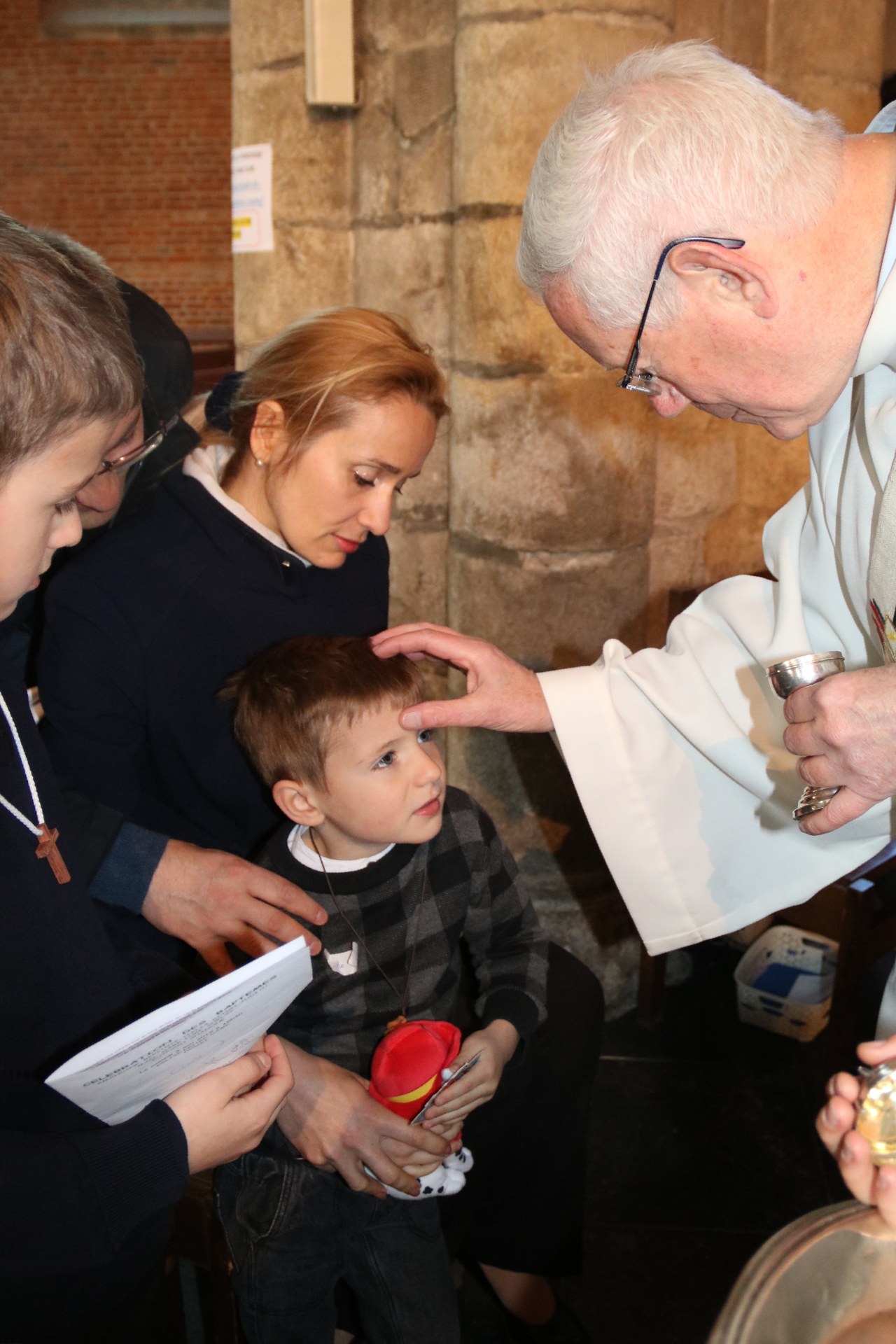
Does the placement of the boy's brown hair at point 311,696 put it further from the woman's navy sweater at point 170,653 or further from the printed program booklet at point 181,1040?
the printed program booklet at point 181,1040

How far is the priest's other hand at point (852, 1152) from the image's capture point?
42.1 inches

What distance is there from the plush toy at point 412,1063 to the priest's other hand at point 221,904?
0.21 meters

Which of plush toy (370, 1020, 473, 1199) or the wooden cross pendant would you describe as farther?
plush toy (370, 1020, 473, 1199)

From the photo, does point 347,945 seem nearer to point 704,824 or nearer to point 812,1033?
point 704,824

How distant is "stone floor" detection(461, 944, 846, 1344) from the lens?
8.26 ft

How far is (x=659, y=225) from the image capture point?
145 cm

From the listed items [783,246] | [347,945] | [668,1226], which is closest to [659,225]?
[783,246]

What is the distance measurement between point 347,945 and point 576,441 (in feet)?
5.13

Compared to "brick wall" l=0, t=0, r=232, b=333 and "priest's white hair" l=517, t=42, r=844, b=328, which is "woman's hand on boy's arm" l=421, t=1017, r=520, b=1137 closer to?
"priest's white hair" l=517, t=42, r=844, b=328

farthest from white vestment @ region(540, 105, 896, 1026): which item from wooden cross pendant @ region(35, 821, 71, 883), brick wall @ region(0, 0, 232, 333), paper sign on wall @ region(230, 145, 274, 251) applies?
brick wall @ region(0, 0, 232, 333)

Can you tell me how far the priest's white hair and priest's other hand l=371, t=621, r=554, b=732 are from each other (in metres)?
0.65

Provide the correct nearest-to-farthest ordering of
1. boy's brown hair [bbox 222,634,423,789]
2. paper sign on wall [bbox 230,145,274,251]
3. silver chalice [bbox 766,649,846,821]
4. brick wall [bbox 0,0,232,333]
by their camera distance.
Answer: silver chalice [bbox 766,649,846,821], boy's brown hair [bbox 222,634,423,789], paper sign on wall [bbox 230,145,274,251], brick wall [bbox 0,0,232,333]

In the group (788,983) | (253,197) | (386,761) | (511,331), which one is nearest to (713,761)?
(386,761)

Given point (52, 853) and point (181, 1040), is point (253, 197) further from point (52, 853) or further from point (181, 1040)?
point (181, 1040)
